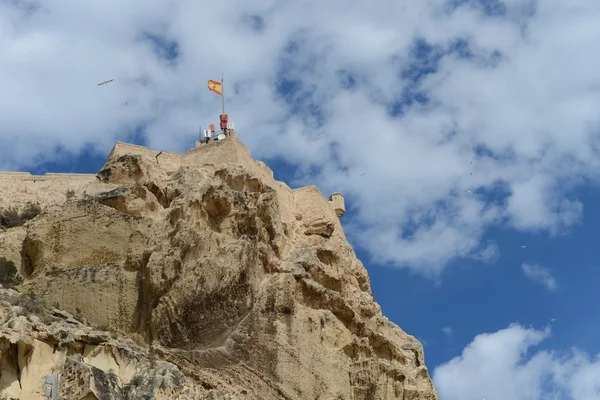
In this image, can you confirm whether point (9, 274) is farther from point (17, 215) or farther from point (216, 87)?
point (216, 87)

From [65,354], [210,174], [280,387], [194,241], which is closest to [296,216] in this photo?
[210,174]

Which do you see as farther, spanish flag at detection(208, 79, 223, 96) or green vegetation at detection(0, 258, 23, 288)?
spanish flag at detection(208, 79, 223, 96)

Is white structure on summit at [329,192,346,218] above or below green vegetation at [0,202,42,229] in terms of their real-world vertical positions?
above

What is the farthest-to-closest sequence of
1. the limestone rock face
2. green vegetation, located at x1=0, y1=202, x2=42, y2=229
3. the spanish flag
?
1. the spanish flag
2. green vegetation, located at x1=0, y1=202, x2=42, y2=229
3. the limestone rock face

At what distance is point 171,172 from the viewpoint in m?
36.1

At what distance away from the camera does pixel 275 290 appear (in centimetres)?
3180

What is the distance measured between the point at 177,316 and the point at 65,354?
503cm

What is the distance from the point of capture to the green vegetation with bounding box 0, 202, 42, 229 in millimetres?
37928

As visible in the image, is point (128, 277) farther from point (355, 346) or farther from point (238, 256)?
point (355, 346)

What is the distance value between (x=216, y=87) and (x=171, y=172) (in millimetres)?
7068

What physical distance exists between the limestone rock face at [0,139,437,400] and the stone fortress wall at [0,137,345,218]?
0.16 m

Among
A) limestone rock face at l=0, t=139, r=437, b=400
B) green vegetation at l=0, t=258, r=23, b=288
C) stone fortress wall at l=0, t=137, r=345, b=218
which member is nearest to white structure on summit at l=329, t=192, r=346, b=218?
stone fortress wall at l=0, t=137, r=345, b=218

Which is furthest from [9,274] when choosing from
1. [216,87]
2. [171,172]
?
[216,87]

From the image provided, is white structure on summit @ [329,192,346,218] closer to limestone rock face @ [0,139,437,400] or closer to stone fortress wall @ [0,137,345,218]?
stone fortress wall @ [0,137,345,218]
